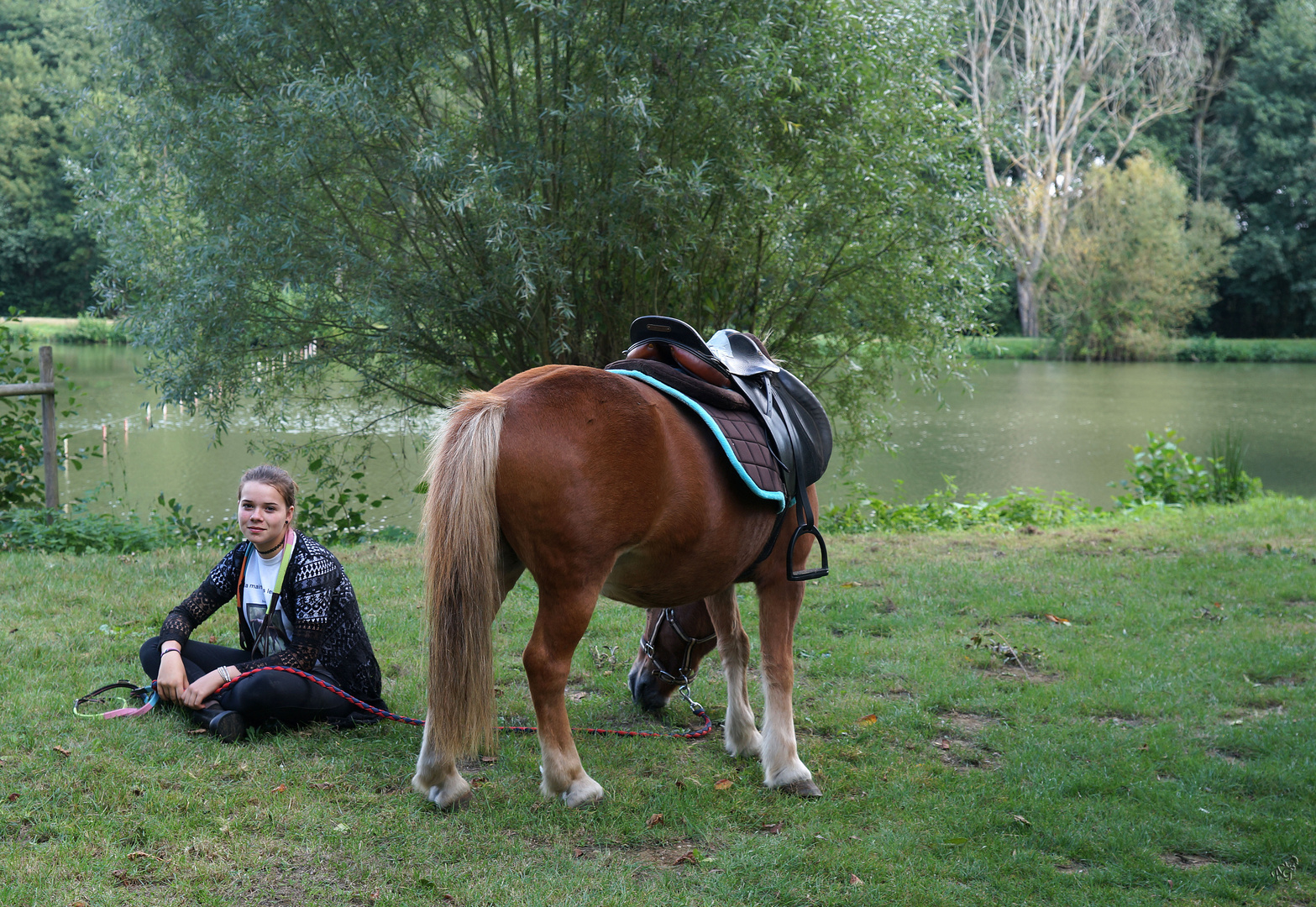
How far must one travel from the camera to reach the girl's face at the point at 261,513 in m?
3.76

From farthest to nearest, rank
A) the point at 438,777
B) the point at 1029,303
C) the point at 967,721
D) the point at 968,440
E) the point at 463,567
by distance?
the point at 1029,303 < the point at 968,440 < the point at 967,721 < the point at 438,777 < the point at 463,567

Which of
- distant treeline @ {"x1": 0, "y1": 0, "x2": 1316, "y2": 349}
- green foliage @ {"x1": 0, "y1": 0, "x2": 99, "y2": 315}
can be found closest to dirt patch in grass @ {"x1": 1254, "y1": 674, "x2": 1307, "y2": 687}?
distant treeline @ {"x1": 0, "y1": 0, "x2": 1316, "y2": 349}

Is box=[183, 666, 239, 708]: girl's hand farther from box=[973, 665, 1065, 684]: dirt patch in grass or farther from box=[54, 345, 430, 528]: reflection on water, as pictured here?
box=[54, 345, 430, 528]: reflection on water

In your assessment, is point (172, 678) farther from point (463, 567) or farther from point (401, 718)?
point (463, 567)

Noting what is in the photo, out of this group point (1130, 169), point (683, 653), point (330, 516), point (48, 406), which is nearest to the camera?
point (683, 653)

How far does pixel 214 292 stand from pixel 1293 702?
7745 millimetres

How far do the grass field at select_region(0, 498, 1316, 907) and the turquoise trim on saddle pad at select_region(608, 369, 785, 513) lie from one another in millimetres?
1108

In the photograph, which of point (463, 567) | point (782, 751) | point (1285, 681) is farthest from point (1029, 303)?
point (463, 567)

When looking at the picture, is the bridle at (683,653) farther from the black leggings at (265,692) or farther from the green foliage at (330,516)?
the green foliage at (330,516)

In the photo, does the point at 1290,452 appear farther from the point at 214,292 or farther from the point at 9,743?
the point at 9,743

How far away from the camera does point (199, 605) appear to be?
13.2 ft

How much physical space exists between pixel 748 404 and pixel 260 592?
2.10 meters

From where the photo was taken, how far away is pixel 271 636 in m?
3.96

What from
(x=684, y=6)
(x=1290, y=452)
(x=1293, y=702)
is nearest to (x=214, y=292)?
(x=684, y=6)
